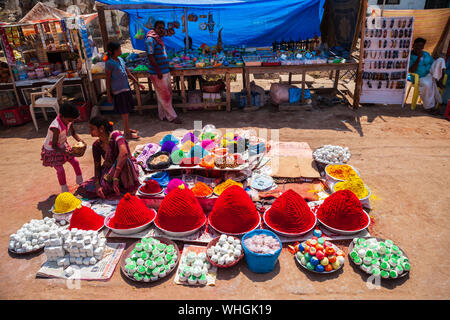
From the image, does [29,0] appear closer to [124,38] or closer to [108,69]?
[124,38]

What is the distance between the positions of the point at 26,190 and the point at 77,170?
84cm

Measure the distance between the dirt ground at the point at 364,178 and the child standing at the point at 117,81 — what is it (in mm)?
732

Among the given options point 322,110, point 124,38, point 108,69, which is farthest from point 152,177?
point 124,38

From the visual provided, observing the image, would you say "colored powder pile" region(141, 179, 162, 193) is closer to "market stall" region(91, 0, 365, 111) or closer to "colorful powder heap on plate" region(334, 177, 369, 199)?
"colorful powder heap on plate" region(334, 177, 369, 199)

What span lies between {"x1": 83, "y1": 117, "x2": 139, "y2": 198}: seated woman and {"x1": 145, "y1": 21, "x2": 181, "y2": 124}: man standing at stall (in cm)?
277

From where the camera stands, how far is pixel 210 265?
3096 millimetres

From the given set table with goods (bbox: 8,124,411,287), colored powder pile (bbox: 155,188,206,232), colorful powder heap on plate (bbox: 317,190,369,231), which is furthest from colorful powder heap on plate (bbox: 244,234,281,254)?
colorful powder heap on plate (bbox: 317,190,369,231)

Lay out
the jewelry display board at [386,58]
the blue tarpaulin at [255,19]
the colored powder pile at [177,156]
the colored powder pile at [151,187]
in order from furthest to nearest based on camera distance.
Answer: the blue tarpaulin at [255,19], the jewelry display board at [386,58], the colored powder pile at [177,156], the colored powder pile at [151,187]

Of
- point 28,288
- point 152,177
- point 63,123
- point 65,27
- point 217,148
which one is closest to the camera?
point 28,288

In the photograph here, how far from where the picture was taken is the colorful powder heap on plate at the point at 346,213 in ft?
10.9

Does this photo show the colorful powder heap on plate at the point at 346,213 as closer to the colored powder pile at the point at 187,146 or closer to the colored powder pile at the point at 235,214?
the colored powder pile at the point at 235,214

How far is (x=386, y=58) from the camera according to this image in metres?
7.04

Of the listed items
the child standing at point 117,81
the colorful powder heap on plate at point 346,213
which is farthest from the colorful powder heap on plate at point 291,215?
the child standing at point 117,81

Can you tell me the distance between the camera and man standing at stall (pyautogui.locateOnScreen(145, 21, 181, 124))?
6047 millimetres
